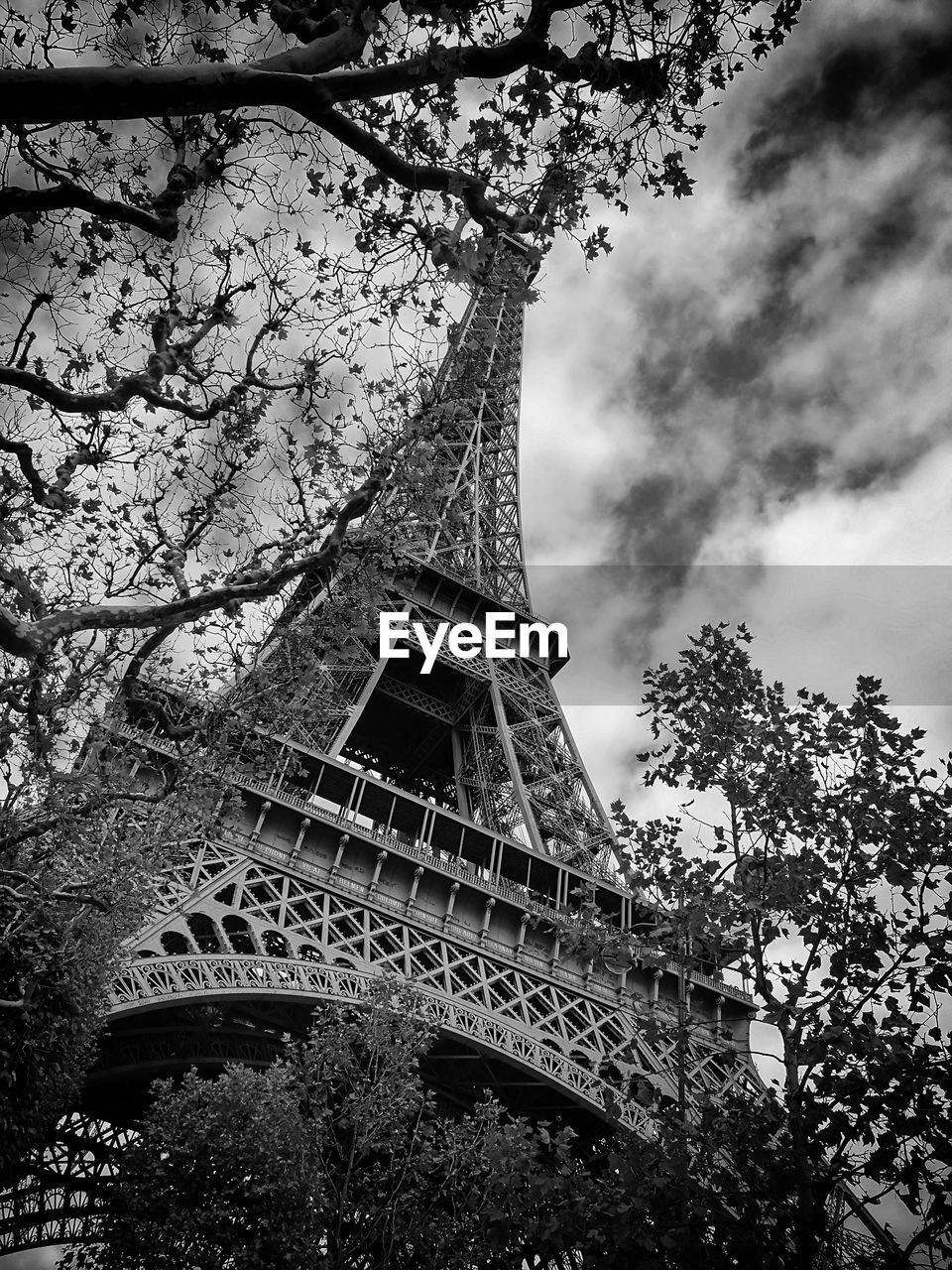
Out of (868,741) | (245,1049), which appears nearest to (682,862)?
(868,741)

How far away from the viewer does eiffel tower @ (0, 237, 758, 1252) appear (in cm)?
→ 1436

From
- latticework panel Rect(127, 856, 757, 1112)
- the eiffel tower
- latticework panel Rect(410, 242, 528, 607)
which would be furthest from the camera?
latticework panel Rect(410, 242, 528, 607)

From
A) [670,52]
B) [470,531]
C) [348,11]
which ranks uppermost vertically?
[470,531]

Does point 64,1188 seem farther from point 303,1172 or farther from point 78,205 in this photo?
point 78,205

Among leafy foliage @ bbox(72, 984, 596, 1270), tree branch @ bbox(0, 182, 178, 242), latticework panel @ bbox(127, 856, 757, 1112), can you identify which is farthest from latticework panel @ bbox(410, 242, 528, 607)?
tree branch @ bbox(0, 182, 178, 242)

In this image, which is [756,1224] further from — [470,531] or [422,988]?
[470,531]

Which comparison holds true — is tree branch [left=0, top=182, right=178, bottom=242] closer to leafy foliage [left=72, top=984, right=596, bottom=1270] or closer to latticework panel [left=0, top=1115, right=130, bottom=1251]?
leafy foliage [left=72, top=984, right=596, bottom=1270]

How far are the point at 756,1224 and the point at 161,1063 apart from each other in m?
14.4

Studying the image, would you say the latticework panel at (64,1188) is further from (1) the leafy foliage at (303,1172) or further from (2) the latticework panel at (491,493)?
(2) the latticework panel at (491,493)

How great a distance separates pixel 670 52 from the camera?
569 centimetres

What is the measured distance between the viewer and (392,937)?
18.6 meters

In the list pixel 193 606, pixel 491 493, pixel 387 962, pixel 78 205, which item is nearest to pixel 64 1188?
pixel 387 962

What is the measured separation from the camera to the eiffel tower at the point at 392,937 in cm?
1436

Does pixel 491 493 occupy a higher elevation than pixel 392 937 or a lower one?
higher
